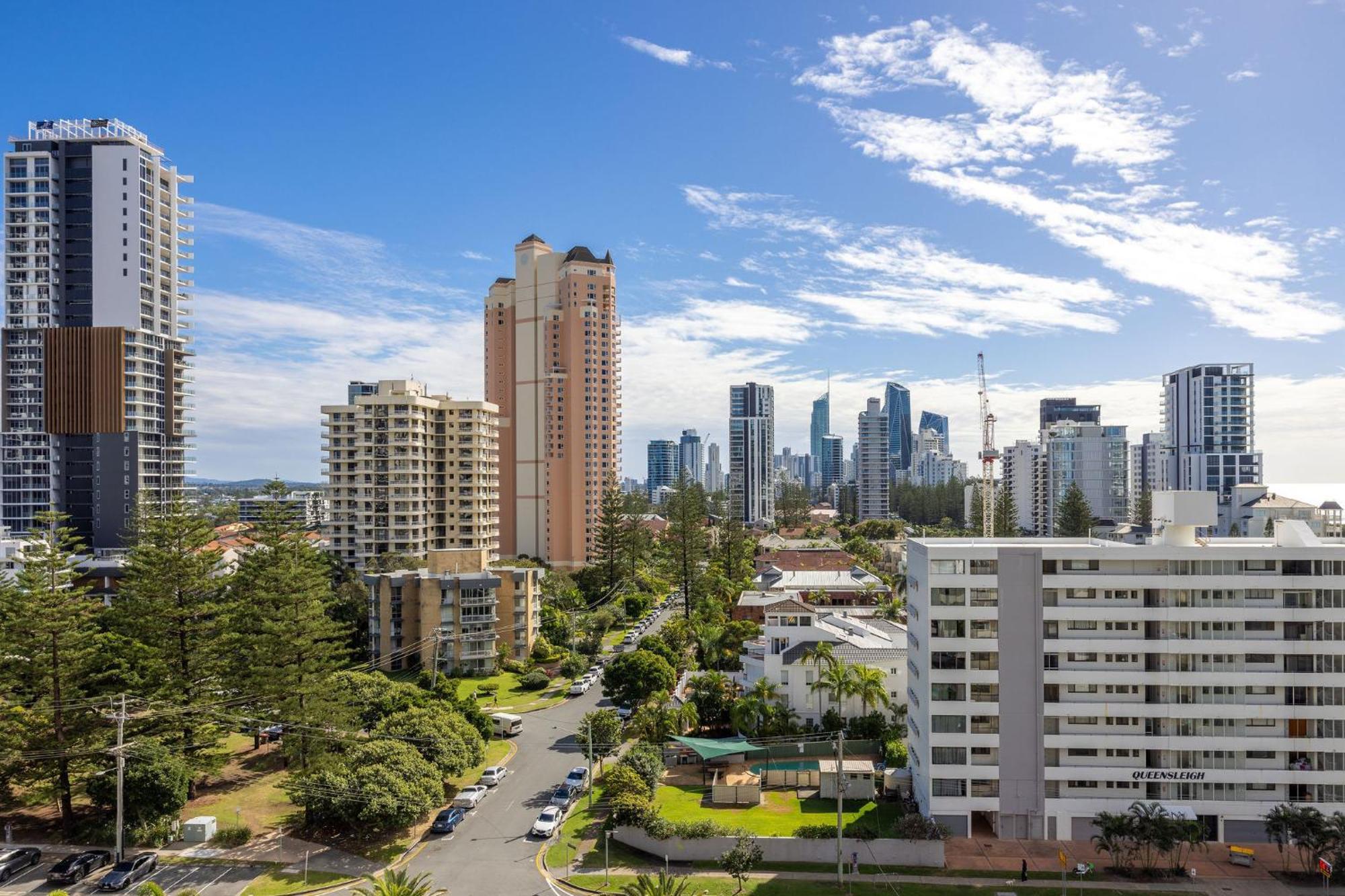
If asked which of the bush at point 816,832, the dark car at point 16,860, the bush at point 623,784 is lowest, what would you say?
the bush at point 816,832

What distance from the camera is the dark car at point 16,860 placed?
1037 inches

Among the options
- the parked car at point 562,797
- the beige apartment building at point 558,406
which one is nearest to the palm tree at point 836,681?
the parked car at point 562,797

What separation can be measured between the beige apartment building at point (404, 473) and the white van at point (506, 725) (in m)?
28.3

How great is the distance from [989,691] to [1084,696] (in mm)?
3528

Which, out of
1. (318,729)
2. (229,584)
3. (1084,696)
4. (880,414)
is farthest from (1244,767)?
(880,414)

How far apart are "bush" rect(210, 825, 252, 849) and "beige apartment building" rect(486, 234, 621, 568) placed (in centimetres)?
5750

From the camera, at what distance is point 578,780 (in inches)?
1369

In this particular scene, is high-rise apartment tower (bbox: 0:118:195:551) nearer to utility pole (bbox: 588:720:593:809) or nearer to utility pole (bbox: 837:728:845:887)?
utility pole (bbox: 588:720:593:809)

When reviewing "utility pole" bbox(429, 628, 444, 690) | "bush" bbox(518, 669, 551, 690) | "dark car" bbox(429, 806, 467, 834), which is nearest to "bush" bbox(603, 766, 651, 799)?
"dark car" bbox(429, 806, 467, 834)

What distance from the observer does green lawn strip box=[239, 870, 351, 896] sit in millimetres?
25734

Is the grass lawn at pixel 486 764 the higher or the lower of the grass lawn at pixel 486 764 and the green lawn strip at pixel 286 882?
the lower

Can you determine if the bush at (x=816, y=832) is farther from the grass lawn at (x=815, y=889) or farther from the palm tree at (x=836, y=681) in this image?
the palm tree at (x=836, y=681)

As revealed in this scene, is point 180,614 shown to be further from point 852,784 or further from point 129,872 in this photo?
point 852,784

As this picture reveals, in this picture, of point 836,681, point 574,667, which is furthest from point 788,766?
point 574,667
